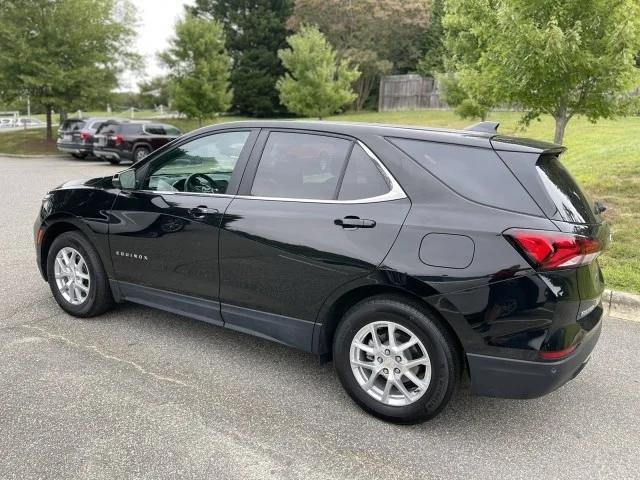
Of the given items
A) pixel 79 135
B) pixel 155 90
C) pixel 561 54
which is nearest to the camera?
pixel 561 54

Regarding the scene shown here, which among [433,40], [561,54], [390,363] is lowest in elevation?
[390,363]

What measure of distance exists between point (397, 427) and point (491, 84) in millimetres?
6037

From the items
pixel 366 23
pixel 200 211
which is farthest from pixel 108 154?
pixel 366 23

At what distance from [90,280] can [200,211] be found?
52.1 inches

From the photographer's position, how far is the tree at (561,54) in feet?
20.9

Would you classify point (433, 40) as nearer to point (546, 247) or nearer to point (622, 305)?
point (622, 305)

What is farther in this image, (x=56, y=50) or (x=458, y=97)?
(x=56, y=50)

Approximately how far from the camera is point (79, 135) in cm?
1923

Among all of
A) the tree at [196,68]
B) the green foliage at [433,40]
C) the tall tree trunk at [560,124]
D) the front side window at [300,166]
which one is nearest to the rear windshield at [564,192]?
the front side window at [300,166]

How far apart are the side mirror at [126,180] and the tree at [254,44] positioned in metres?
35.1

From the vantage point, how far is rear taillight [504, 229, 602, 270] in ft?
8.63

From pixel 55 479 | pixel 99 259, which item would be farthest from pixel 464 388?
pixel 99 259

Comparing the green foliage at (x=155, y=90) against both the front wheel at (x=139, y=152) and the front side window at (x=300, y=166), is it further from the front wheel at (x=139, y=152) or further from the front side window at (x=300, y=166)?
the front side window at (x=300, y=166)

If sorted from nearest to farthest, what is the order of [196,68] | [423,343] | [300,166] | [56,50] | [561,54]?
[423,343] → [300,166] → [561,54] → [56,50] → [196,68]
